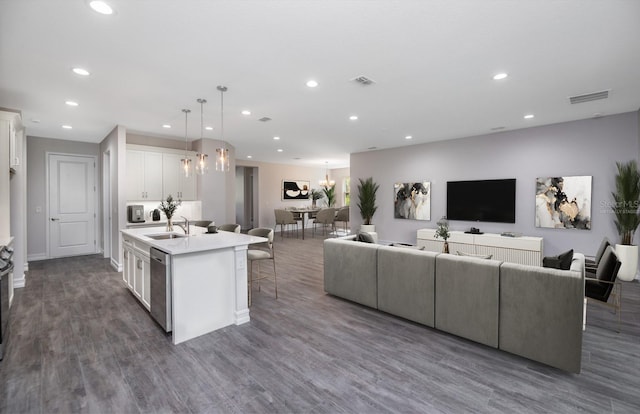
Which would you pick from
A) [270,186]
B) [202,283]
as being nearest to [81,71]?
[202,283]

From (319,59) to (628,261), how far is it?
5473mm

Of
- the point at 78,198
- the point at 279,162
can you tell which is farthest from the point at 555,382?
the point at 279,162

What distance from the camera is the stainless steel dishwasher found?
2865 millimetres

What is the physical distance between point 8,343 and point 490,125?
742 cm

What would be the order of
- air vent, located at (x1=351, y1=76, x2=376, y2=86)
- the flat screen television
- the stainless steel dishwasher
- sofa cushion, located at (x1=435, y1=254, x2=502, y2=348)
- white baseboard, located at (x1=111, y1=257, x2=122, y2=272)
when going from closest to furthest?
sofa cushion, located at (x1=435, y1=254, x2=502, y2=348)
the stainless steel dishwasher
air vent, located at (x1=351, y1=76, x2=376, y2=86)
white baseboard, located at (x1=111, y1=257, x2=122, y2=272)
the flat screen television

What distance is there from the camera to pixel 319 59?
9.52 feet

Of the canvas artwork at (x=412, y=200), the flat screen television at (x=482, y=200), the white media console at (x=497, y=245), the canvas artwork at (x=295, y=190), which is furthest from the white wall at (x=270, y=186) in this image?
the flat screen television at (x=482, y=200)

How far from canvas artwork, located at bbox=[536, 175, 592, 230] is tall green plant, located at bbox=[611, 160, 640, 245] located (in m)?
0.52

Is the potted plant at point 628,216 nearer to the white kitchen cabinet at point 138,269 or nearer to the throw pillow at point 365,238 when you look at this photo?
the throw pillow at point 365,238

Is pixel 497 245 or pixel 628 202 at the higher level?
pixel 628 202

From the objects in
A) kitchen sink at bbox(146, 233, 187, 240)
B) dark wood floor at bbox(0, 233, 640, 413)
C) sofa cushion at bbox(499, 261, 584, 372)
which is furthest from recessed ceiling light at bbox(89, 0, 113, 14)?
sofa cushion at bbox(499, 261, 584, 372)

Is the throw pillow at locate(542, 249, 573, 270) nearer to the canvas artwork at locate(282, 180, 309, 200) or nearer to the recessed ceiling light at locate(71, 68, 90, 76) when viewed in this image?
the recessed ceiling light at locate(71, 68, 90, 76)

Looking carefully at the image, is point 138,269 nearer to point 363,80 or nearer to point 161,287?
point 161,287

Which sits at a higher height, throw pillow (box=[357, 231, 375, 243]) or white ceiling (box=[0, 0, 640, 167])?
white ceiling (box=[0, 0, 640, 167])
